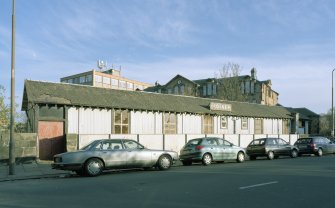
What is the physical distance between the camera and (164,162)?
1720 cm

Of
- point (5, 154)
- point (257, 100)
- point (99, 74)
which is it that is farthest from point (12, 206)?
point (99, 74)

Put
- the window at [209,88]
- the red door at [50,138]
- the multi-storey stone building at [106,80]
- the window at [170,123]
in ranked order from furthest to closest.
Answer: the multi-storey stone building at [106,80] < the window at [209,88] < the window at [170,123] < the red door at [50,138]

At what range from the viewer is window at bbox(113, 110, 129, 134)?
26.4 m

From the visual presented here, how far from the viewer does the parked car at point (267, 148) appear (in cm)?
2452

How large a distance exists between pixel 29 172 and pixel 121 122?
10.7 m

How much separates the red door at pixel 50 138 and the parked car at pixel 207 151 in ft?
23.4

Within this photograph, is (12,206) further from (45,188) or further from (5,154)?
(5,154)

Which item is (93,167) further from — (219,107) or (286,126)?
(286,126)

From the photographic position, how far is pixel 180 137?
26938mm

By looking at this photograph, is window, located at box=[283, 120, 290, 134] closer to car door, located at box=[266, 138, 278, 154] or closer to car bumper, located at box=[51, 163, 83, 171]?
car door, located at box=[266, 138, 278, 154]

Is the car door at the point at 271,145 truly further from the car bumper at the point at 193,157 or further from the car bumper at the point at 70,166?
the car bumper at the point at 70,166

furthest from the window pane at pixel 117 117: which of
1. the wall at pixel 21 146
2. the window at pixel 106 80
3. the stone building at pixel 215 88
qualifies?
the window at pixel 106 80

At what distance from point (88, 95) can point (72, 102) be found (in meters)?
2.45

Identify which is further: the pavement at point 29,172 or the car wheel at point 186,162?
the car wheel at point 186,162
